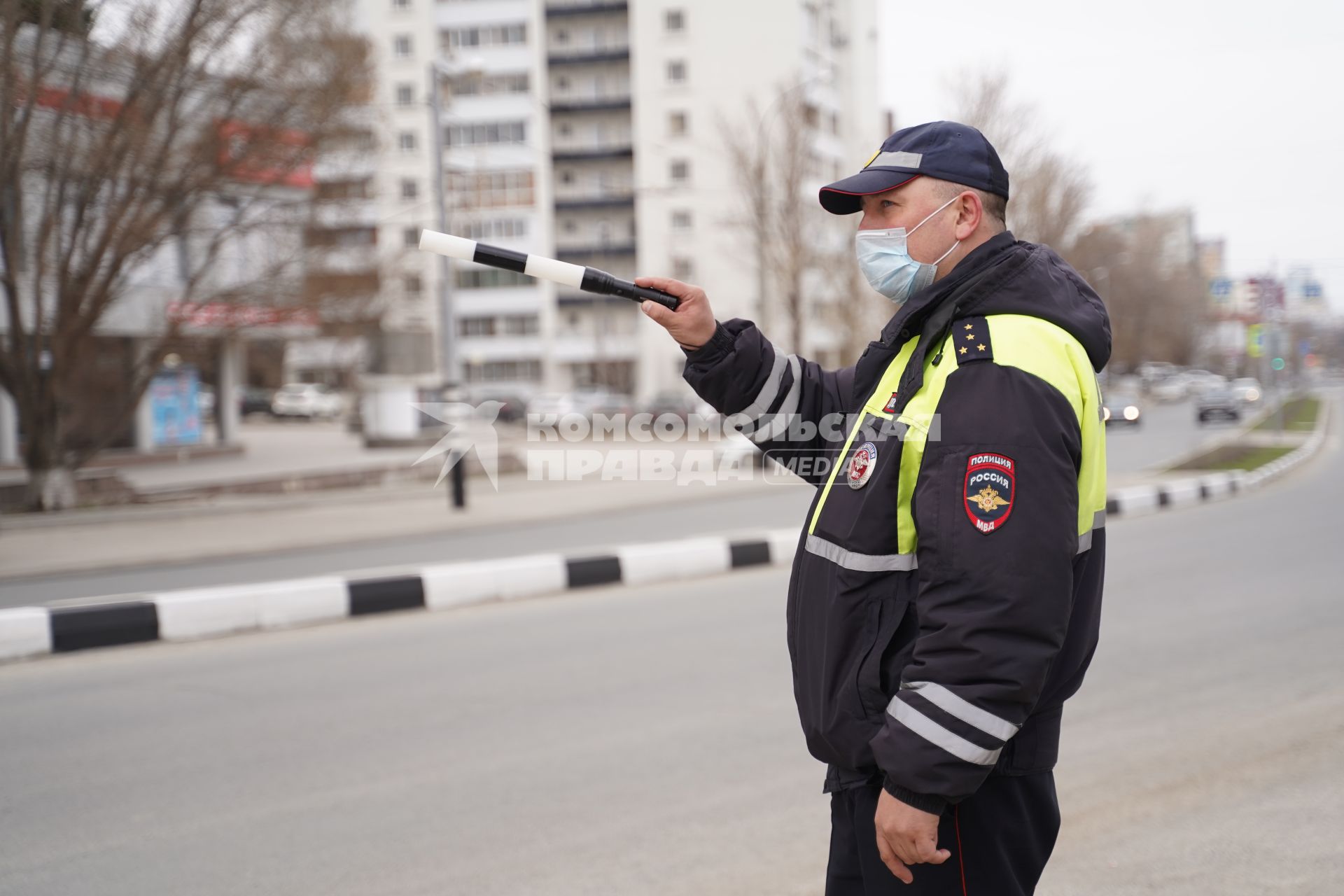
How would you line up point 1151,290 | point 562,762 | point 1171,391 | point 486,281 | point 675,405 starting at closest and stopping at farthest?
point 562,762 < point 675,405 < point 486,281 < point 1171,391 < point 1151,290

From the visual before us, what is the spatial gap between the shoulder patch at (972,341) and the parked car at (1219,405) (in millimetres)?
44173

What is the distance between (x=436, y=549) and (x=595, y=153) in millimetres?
54935

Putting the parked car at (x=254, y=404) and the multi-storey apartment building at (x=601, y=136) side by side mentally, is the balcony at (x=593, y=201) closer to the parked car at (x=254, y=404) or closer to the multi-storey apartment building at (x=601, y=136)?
the multi-storey apartment building at (x=601, y=136)

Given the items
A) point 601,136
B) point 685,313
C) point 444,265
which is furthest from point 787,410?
point 601,136

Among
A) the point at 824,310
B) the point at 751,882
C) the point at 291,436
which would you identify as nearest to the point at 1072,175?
the point at 824,310

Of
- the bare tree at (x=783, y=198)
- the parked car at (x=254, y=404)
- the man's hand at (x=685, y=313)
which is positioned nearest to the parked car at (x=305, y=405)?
the parked car at (x=254, y=404)

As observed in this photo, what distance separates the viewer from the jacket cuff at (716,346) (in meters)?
2.47

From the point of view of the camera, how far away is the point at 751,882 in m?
3.54

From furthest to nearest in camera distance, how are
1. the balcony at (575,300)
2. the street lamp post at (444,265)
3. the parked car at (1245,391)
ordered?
the balcony at (575,300) < the parked car at (1245,391) < the street lamp post at (444,265)

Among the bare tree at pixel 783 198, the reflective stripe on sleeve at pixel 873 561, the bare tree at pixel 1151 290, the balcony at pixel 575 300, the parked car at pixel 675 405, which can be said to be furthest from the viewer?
the bare tree at pixel 1151 290

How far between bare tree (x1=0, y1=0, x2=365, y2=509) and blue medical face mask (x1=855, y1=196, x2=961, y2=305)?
1381 centimetres

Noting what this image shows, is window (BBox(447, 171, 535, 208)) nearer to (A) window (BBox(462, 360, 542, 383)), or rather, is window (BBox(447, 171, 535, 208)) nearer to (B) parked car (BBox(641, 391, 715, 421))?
(A) window (BBox(462, 360, 542, 383))

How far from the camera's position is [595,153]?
63.9 meters

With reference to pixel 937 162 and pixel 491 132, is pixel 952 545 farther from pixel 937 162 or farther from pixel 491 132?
pixel 491 132
